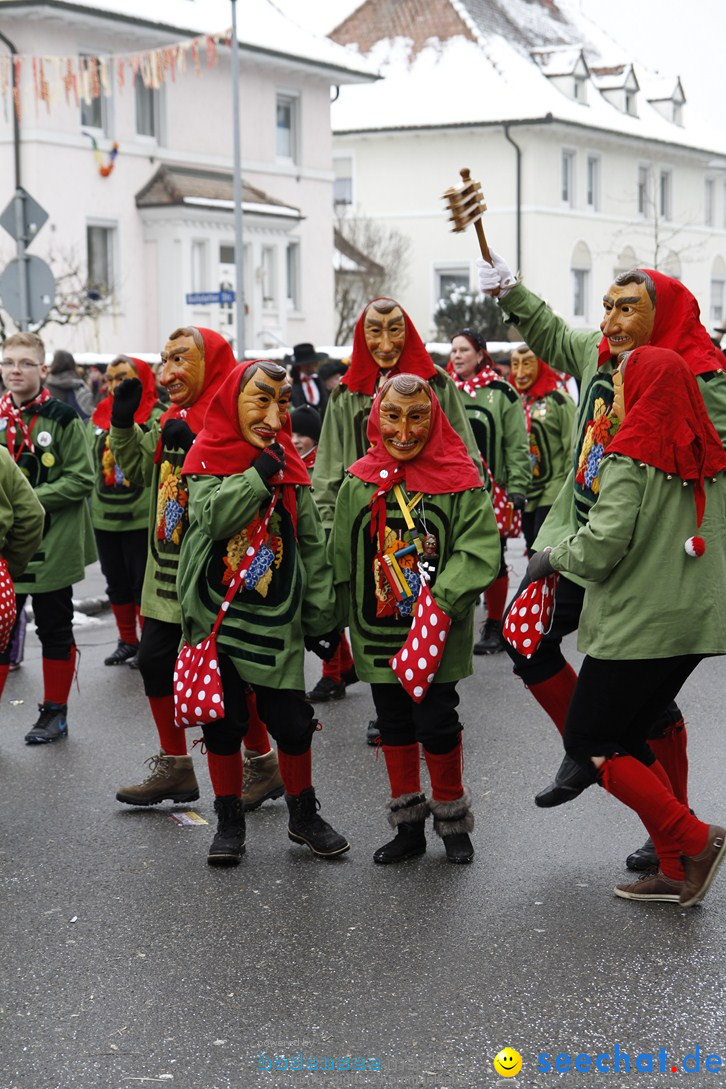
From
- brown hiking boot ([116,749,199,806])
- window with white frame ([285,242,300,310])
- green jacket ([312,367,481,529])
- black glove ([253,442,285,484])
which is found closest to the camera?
black glove ([253,442,285,484])

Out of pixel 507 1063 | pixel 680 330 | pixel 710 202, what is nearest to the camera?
pixel 507 1063

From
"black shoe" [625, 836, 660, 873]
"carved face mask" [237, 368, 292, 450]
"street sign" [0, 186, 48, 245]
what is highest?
"street sign" [0, 186, 48, 245]

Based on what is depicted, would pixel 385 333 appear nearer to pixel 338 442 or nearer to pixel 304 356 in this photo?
pixel 338 442

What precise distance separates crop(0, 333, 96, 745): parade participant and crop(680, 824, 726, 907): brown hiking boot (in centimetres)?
357

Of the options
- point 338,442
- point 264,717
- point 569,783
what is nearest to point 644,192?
point 338,442

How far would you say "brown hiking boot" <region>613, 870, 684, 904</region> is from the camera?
190 inches

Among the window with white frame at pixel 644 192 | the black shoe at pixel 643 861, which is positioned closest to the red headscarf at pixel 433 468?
the black shoe at pixel 643 861

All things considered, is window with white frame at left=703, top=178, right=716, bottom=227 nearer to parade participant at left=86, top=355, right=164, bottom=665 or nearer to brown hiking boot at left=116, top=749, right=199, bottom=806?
parade participant at left=86, top=355, right=164, bottom=665

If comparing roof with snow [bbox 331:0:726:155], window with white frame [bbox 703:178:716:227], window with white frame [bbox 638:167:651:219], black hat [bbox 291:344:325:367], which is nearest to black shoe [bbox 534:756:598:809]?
black hat [bbox 291:344:325:367]

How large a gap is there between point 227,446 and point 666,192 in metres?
48.9

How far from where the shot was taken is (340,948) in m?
4.53

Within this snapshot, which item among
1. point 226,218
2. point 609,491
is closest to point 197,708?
point 609,491

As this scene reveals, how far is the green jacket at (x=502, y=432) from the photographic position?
29.2 ft

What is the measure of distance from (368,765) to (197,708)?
5.75ft
